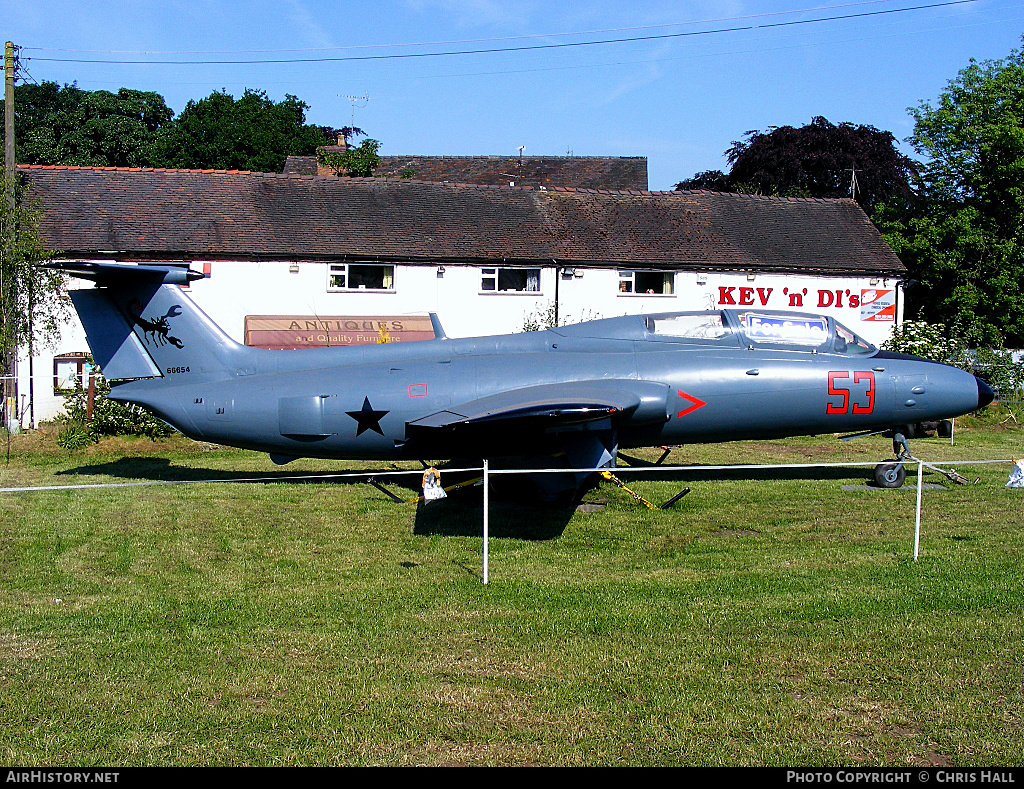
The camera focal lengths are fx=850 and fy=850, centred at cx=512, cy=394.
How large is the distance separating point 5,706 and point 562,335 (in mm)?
8885

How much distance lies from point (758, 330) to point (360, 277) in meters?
15.2

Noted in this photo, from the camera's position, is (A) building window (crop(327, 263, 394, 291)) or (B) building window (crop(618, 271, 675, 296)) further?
(B) building window (crop(618, 271, 675, 296))

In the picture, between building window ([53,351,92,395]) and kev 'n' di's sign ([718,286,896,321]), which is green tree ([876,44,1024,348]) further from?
building window ([53,351,92,395])

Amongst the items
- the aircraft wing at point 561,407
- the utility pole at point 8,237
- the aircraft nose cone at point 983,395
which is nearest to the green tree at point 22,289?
the utility pole at point 8,237

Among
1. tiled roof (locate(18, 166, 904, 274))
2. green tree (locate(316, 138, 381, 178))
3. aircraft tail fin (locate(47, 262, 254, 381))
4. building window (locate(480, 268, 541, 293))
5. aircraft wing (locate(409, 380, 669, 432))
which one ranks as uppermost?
green tree (locate(316, 138, 381, 178))

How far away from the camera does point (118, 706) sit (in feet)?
19.2

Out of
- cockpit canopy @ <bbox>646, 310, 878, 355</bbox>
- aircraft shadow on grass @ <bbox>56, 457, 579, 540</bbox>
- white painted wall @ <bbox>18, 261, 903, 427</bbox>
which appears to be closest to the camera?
aircraft shadow on grass @ <bbox>56, 457, 579, 540</bbox>

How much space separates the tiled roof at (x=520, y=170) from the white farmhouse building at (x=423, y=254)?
50.8ft

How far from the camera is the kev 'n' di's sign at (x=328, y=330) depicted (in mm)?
23734

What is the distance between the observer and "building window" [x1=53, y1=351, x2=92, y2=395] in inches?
895

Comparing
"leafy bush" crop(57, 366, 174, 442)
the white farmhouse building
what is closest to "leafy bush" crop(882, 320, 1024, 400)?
the white farmhouse building

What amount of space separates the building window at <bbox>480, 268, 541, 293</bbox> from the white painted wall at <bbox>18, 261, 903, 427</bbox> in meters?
0.20

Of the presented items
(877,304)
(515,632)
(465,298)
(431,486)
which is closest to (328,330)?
(465,298)

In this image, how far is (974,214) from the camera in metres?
34.6
